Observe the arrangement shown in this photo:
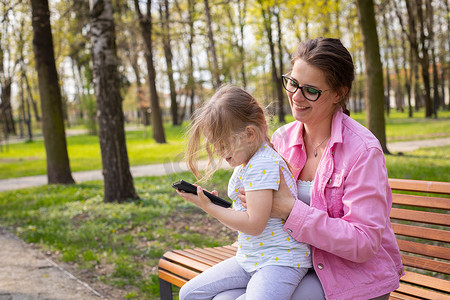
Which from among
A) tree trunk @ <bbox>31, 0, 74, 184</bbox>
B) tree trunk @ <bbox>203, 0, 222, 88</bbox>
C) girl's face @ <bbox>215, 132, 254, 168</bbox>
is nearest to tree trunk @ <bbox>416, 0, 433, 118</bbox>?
tree trunk @ <bbox>203, 0, 222, 88</bbox>

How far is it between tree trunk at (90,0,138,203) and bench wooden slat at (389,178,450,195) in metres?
5.10

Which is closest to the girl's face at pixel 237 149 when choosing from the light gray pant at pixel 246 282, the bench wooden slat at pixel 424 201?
the light gray pant at pixel 246 282

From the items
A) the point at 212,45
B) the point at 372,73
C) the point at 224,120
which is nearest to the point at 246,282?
the point at 224,120

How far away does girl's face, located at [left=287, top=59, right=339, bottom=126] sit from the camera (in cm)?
206

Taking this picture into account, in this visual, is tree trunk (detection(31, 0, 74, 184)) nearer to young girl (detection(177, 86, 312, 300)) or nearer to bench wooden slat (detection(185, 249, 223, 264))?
bench wooden slat (detection(185, 249, 223, 264))

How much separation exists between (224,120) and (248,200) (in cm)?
38

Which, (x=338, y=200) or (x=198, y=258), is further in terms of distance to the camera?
(x=198, y=258)

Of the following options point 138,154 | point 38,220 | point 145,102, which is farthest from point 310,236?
point 145,102

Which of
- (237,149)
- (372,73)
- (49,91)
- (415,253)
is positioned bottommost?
(415,253)

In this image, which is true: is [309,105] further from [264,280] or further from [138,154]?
[138,154]

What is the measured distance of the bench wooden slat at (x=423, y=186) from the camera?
2.58 meters

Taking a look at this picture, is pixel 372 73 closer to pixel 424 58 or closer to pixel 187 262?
pixel 187 262

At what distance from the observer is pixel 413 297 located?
2.33 meters

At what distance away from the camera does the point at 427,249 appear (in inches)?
103
